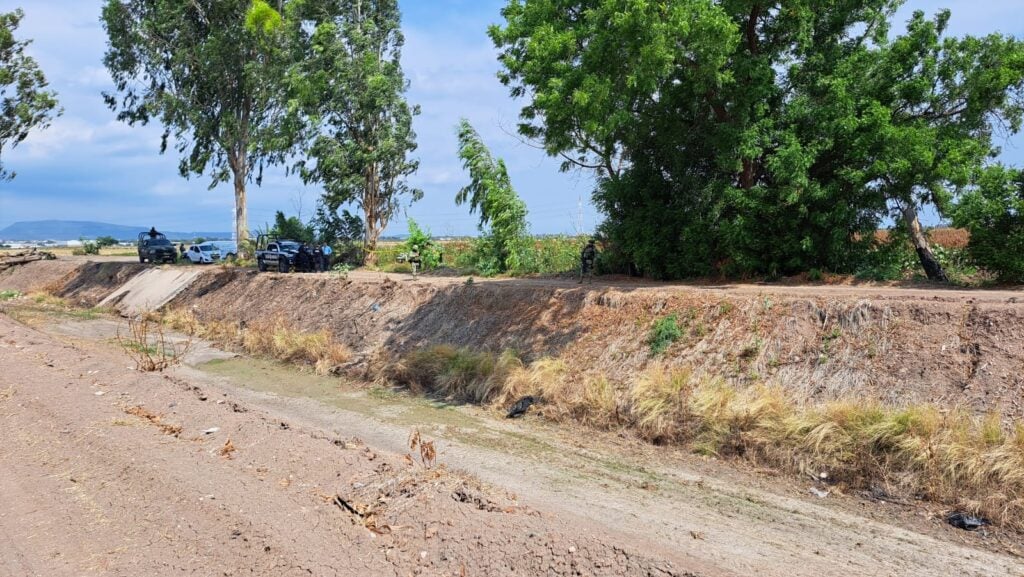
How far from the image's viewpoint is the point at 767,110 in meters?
15.8

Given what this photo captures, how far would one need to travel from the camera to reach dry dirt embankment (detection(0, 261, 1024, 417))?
33.2ft

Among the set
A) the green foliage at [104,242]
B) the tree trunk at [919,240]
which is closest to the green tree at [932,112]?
the tree trunk at [919,240]

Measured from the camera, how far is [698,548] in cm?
656

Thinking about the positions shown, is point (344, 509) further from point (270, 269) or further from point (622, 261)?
point (270, 269)

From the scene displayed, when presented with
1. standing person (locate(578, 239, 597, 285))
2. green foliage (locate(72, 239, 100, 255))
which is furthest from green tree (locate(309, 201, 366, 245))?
green foliage (locate(72, 239, 100, 255))

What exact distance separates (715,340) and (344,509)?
27.1 ft

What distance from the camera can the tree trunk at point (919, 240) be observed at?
15648 mm

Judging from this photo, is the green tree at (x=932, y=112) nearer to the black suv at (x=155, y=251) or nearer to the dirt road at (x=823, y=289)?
the dirt road at (x=823, y=289)

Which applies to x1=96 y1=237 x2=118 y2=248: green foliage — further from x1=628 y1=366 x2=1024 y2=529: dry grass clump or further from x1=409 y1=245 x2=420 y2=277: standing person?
x1=628 y1=366 x2=1024 y2=529: dry grass clump

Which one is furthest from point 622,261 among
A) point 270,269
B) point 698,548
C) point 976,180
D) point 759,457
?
point 270,269

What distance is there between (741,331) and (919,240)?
612cm

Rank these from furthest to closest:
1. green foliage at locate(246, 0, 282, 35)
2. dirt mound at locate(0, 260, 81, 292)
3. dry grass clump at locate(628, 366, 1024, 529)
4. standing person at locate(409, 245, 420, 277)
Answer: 1. dirt mound at locate(0, 260, 81, 292)
2. green foliage at locate(246, 0, 282, 35)
3. standing person at locate(409, 245, 420, 277)
4. dry grass clump at locate(628, 366, 1024, 529)

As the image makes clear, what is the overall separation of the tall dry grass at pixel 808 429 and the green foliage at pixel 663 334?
59 centimetres

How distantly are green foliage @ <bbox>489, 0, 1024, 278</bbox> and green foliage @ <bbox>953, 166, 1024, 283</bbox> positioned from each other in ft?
1.46
